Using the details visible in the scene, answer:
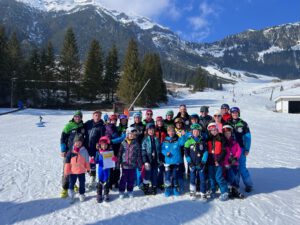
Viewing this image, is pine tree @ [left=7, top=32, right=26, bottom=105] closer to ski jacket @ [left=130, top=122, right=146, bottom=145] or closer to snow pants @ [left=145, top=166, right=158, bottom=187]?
ski jacket @ [left=130, top=122, right=146, bottom=145]

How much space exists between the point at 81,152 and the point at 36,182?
2.27m

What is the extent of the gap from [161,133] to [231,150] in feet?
5.82

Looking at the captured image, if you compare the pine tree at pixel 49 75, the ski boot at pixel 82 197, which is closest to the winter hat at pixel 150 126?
the ski boot at pixel 82 197

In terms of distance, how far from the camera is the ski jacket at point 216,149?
7.00 m

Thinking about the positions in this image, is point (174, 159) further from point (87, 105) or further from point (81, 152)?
point (87, 105)

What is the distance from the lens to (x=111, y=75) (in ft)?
166

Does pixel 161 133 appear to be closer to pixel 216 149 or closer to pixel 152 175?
pixel 152 175

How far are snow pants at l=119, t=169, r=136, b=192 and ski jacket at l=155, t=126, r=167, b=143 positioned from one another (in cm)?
107

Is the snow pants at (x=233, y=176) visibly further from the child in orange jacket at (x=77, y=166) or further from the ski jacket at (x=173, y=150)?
the child in orange jacket at (x=77, y=166)

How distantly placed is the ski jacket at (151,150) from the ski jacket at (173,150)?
0.56 feet

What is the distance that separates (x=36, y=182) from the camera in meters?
8.43

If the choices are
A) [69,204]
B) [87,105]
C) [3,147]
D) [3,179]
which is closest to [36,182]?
[3,179]

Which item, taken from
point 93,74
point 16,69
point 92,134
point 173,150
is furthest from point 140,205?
point 93,74

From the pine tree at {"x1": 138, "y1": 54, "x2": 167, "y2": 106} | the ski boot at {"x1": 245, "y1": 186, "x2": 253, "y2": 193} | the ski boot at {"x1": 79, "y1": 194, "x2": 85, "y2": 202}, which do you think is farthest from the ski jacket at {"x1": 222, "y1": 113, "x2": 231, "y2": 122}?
the pine tree at {"x1": 138, "y1": 54, "x2": 167, "y2": 106}
